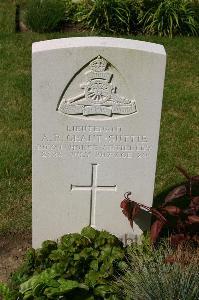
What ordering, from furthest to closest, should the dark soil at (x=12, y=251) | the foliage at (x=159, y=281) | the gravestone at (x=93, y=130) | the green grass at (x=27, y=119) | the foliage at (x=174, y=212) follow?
1. the green grass at (x=27, y=119)
2. the dark soil at (x=12, y=251)
3. the foliage at (x=174, y=212)
4. the gravestone at (x=93, y=130)
5. the foliage at (x=159, y=281)

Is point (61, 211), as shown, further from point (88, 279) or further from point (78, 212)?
point (88, 279)

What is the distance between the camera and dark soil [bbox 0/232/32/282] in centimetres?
497

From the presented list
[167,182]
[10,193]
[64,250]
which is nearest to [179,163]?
[167,182]

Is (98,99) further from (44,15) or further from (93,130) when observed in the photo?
(44,15)

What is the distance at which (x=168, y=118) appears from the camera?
729 cm

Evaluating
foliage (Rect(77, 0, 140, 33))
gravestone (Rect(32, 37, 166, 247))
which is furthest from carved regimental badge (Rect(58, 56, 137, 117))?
foliage (Rect(77, 0, 140, 33))

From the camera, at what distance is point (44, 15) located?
9492mm

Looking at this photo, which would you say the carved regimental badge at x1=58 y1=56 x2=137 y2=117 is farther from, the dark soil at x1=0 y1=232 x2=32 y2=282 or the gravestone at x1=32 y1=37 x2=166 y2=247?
the dark soil at x1=0 y1=232 x2=32 y2=282

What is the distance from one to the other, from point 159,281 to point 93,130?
3.76 feet

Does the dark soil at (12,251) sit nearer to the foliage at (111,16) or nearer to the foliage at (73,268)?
the foliage at (73,268)

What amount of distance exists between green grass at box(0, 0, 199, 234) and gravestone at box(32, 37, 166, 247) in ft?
2.77

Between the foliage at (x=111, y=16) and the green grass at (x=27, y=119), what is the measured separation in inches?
14.9

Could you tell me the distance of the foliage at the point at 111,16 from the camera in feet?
31.5

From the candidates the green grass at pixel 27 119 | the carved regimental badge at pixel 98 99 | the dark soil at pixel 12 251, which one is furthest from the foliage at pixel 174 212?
the green grass at pixel 27 119
